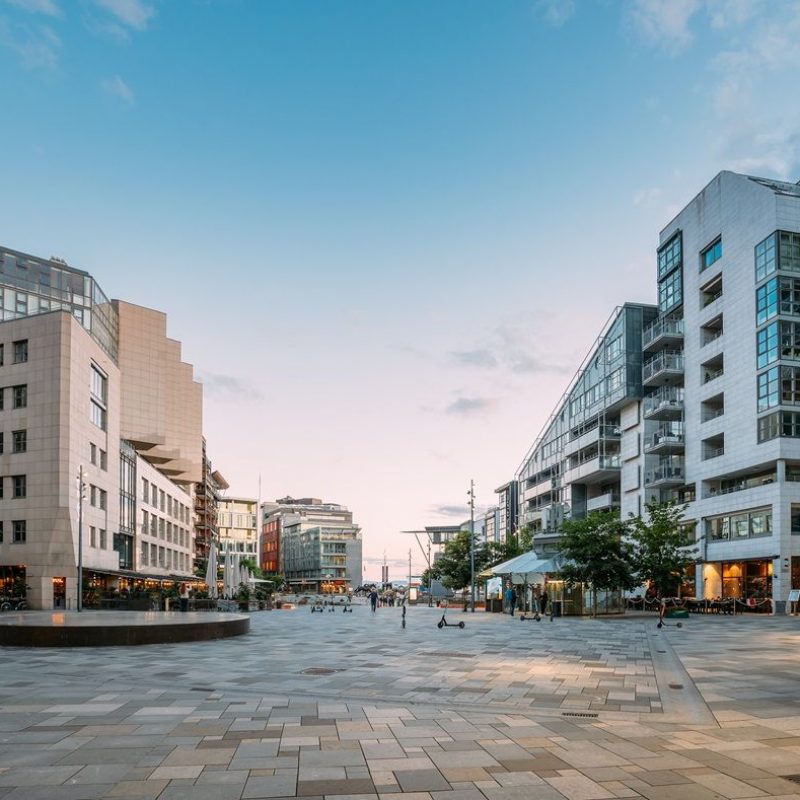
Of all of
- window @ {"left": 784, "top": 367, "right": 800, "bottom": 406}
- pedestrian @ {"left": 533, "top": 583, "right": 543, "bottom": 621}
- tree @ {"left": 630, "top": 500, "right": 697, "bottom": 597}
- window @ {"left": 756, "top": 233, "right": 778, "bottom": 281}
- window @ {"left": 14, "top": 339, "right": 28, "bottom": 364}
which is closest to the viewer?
pedestrian @ {"left": 533, "top": 583, "right": 543, "bottom": 621}

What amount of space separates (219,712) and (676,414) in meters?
60.5

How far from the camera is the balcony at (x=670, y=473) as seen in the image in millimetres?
65812

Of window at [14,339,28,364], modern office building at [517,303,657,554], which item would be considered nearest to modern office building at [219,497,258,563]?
modern office building at [517,303,657,554]

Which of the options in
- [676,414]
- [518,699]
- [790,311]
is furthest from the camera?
[676,414]

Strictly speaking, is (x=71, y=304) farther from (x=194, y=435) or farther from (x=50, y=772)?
(x=50, y=772)

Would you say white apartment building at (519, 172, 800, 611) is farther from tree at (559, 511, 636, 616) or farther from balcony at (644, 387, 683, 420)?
tree at (559, 511, 636, 616)

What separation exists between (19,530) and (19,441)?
6411 millimetres

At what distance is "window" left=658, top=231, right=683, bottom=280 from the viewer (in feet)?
221

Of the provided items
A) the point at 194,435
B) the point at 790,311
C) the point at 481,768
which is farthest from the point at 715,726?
the point at 194,435

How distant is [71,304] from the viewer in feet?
298

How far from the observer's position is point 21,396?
5947cm

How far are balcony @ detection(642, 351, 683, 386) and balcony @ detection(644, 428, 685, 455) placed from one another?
13.7 feet

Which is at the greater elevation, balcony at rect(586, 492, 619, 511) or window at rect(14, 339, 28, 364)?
window at rect(14, 339, 28, 364)

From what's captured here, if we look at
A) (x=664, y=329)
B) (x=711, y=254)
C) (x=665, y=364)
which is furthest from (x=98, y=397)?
(x=711, y=254)
